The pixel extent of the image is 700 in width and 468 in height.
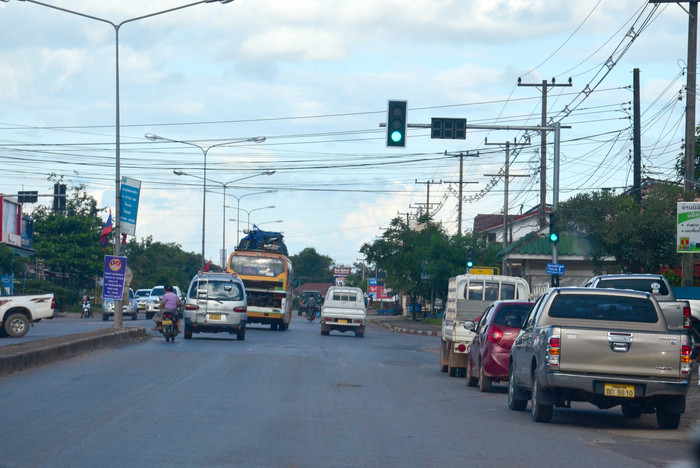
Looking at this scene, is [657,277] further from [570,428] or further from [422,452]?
[422,452]

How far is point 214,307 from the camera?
3059 cm

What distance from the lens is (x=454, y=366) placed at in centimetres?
1997

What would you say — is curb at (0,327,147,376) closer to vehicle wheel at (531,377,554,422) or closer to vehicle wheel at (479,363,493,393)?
vehicle wheel at (479,363,493,393)

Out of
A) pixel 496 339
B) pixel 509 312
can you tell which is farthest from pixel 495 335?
pixel 509 312

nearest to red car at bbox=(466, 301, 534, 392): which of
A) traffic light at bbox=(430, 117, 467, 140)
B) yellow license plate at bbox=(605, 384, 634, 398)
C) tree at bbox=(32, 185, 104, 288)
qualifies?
yellow license plate at bbox=(605, 384, 634, 398)

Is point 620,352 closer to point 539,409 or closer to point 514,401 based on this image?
point 539,409

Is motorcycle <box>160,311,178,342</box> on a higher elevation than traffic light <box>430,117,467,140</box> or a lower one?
lower

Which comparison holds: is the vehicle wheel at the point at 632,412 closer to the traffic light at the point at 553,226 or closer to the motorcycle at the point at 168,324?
the traffic light at the point at 553,226

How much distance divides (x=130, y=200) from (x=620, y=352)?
20496 millimetres

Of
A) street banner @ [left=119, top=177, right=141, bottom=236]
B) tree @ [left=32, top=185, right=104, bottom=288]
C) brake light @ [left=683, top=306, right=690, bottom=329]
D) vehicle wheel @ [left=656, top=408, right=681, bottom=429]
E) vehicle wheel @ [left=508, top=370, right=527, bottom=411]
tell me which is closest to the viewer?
vehicle wheel @ [left=656, top=408, right=681, bottom=429]

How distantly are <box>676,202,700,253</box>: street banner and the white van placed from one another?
869 inches

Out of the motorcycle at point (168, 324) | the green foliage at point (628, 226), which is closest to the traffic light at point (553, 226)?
the green foliage at point (628, 226)

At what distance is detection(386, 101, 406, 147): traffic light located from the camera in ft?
74.8

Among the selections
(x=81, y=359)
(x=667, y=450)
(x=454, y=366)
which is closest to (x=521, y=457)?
(x=667, y=450)
